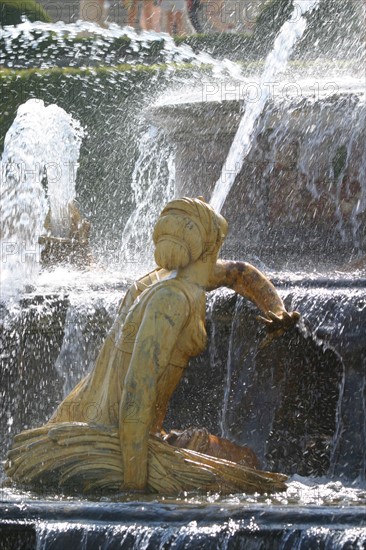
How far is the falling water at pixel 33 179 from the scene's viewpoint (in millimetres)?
9969

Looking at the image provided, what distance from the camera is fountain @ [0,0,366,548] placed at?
4477 millimetres

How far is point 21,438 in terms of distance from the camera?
5.41 m

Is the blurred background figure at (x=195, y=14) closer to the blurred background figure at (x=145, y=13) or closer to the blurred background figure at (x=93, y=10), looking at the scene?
the blurred background figure at (x=145, y=13)

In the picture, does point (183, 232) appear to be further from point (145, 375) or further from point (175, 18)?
point (175, 18)

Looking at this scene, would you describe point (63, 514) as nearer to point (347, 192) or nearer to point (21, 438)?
point (21, 438)

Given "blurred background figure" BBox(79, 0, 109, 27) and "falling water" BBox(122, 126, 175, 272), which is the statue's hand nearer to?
"falling water" BBox(122, 126, 175, 272)

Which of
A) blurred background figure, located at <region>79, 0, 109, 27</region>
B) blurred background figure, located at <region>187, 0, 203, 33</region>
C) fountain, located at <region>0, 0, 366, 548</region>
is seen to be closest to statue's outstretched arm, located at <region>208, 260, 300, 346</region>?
fountain, located at <region>0, 0, 366, 548</region>

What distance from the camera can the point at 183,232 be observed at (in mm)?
5379

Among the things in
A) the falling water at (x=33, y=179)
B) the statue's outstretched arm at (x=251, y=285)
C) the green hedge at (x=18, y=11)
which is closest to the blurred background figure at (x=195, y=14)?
the green hedge at (x=18, y=11)

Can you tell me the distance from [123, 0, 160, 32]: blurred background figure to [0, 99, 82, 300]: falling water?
20.1ft

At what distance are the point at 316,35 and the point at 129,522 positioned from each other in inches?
463

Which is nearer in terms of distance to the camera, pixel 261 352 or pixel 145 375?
pixel 145 375

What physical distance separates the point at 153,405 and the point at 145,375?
123 millimetres

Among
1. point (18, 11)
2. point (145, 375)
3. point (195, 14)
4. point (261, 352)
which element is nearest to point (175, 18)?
point (195, 14)
